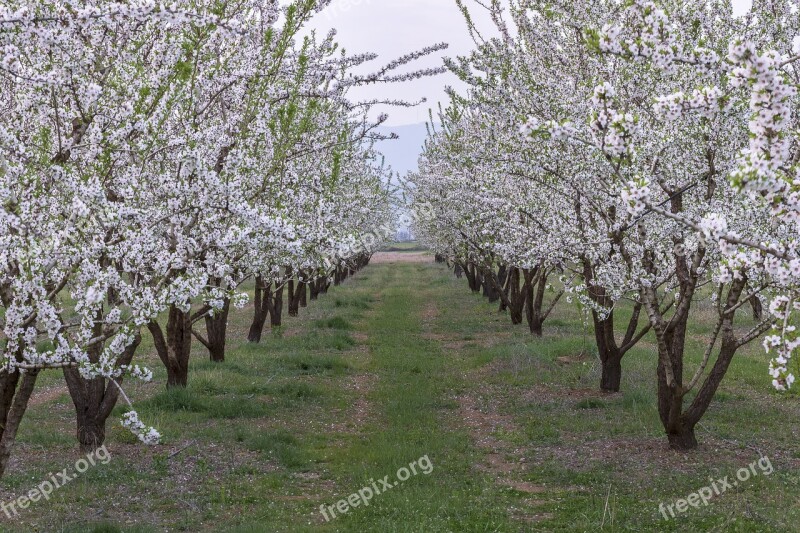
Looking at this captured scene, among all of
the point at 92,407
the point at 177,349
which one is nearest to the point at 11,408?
the point at 92,407

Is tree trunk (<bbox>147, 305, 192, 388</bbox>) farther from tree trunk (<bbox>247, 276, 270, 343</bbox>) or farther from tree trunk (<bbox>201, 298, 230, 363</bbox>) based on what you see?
tree trunk (<bbox>247, 276, 270, 343</bbox>)

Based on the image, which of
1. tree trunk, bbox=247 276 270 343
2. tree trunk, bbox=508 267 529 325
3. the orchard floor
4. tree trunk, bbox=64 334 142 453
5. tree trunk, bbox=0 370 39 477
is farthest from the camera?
tree trunk, bbox=508 267 529 325

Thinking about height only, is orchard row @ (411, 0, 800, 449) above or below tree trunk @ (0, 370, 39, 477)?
above

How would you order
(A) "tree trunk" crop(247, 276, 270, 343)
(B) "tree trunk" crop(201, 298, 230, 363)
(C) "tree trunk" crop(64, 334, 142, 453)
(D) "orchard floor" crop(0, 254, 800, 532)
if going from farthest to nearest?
(A) "tree trunk" crop(247, 276, 270, 343) < (B) "tree trunk" crop(201, 298, 230, 363) < (C) "tree trunk" crop(64, 334, 142, 453) < (D) "orchard floor" crop(0, 254, 800, 532)

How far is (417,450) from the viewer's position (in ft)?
40.0

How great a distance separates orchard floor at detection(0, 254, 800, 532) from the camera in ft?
30.5

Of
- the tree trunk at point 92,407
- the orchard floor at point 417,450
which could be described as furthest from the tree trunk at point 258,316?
the tree trunk at point 92,407

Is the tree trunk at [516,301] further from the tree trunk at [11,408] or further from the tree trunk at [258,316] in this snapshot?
the tree trunk at [11,408]

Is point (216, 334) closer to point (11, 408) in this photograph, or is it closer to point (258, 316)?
point (258, 316)

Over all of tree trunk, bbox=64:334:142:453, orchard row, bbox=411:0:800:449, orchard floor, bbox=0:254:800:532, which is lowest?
orchard floor, bbox=0:254:800:532

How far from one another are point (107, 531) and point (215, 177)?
4.20 meters

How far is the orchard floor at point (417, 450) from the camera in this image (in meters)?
9.28

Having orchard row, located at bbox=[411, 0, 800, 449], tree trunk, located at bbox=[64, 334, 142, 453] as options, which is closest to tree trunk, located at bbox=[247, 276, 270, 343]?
orchard row, located at bbox=[411, 0, 800, 449]

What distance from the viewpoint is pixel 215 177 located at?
8914 millimetres
